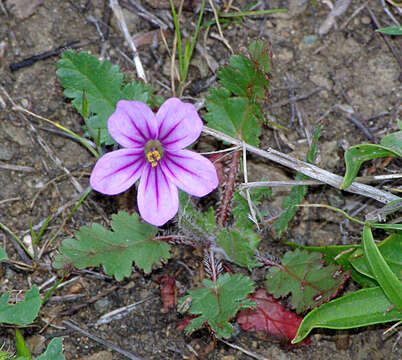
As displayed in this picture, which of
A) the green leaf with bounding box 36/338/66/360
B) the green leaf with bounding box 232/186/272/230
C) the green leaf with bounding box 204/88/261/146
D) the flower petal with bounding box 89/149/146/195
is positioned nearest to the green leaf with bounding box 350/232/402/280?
the green leaf with bounding box 232/186/272/230

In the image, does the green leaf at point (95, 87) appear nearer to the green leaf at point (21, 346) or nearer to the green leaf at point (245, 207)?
the green leaf at point (245, 207)

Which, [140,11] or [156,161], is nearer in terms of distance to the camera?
[156,161]

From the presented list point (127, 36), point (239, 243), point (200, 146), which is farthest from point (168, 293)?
point (127, 36)

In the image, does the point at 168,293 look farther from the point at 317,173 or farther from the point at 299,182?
the point at 317,173

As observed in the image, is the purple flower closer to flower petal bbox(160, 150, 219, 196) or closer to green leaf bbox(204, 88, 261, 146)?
flower petal bbox(160, 150, 219, 196)

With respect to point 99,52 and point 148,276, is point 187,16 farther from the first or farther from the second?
point 148,276

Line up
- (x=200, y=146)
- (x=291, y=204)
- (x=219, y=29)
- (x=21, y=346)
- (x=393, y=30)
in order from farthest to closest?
1. (x=219, y=29)
2. (x=200, y=146)
3. (x=393, y=30)
4. (x=291, y=204)
5. (x=21, y=346)

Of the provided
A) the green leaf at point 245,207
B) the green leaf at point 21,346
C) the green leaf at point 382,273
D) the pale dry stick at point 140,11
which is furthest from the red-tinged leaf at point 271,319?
the pale dry stick at point 140,11
